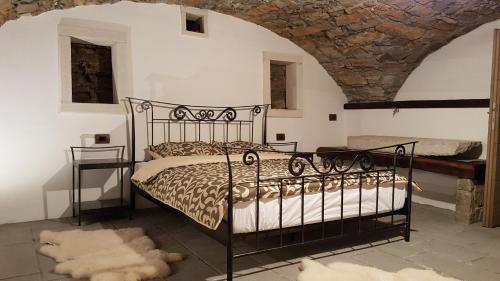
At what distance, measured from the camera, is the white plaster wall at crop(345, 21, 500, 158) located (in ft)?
13.7

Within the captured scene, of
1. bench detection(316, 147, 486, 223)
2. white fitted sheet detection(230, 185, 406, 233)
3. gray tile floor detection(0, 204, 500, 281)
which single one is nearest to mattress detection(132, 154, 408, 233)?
white fitted sheet detection(230, 185, 406, 233)

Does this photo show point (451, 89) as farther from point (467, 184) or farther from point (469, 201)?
point (469, 201)

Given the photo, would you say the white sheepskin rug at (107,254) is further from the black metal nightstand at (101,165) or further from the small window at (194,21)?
the small window at (194,21)

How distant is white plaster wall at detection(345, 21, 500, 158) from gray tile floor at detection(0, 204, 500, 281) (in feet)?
4.19

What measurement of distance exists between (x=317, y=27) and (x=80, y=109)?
2.89m

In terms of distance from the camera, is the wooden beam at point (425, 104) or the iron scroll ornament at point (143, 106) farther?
the iron scroll ornament at point (143, 106)

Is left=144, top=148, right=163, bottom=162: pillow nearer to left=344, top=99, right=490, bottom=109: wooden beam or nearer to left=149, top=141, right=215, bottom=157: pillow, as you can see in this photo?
left=149, top=141, right=215, bottom=157: pillow

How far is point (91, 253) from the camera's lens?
9.05 ft

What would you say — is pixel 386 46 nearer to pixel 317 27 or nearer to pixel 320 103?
pixel 317 27

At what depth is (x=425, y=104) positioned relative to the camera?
4801 mm

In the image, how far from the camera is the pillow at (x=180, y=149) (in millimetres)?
3900

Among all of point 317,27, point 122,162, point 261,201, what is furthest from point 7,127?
point 317,27

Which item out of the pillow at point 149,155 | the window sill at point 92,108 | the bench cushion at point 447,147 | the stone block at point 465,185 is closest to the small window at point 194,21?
the window sill at point 92,108

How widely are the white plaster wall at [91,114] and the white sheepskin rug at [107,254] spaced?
775mm
